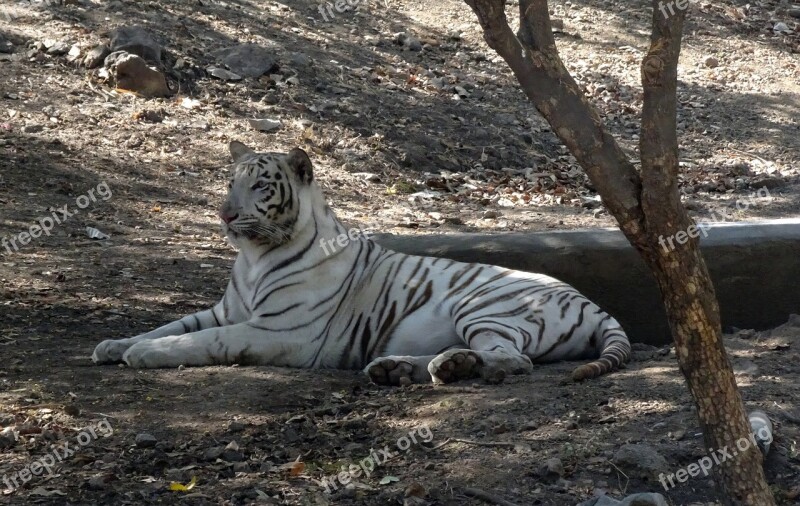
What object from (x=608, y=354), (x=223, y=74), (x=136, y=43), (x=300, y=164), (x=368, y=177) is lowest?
(x=608, y=354)

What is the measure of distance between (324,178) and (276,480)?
6021 mm

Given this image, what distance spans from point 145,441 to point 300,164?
81.9 inches

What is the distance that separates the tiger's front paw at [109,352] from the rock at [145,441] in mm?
1199

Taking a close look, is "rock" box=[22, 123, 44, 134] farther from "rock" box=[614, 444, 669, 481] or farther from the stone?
"rock" box=[614, 444, 669, 481]

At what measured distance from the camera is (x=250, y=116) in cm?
1018

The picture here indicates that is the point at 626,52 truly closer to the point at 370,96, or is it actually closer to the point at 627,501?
the point at 370,96

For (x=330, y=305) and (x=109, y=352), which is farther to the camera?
(x=330, y=305)

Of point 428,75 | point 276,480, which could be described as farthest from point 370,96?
point 276,480

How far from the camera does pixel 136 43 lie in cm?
1008

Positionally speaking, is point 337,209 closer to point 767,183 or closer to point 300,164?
point 300,164

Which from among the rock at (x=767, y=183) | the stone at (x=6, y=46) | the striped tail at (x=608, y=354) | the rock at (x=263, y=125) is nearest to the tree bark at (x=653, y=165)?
the striped tail at (x=608, y=354)

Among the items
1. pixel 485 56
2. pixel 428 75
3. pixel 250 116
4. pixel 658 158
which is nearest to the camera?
pixel 658 158

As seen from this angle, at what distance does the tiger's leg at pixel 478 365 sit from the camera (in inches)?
186

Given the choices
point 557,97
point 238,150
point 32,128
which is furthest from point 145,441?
point 32,128
